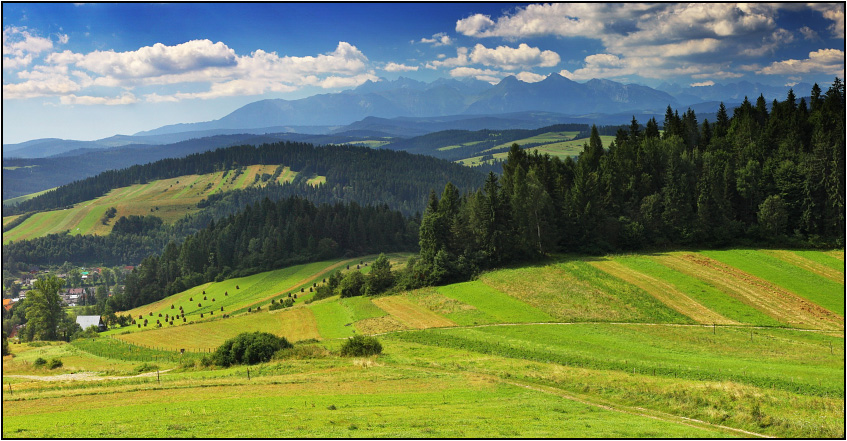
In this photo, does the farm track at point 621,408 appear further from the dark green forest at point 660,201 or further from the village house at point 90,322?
the village house at point 90,322

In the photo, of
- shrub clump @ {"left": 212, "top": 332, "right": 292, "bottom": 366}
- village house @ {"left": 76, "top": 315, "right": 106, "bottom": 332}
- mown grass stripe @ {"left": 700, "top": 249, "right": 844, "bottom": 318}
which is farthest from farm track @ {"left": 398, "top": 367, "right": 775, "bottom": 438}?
village house @ {"left": 76, "top": 315, "right": 106, "bottom": 332}

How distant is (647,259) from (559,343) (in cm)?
3236

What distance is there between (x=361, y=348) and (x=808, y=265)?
55531mm

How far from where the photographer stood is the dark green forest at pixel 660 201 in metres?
73.8

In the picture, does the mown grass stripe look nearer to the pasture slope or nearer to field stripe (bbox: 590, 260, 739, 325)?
the pasture slope

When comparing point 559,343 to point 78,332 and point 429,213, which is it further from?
point 78,332

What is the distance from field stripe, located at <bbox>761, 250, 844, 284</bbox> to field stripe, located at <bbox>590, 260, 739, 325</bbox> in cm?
1647

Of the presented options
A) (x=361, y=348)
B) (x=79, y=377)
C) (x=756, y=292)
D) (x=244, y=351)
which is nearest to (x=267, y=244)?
(x=79, y=377)

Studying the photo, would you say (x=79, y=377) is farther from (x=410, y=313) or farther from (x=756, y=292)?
(x=756, y=292)

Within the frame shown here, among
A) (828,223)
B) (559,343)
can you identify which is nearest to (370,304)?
(559,343)

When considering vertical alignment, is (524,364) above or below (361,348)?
A: below

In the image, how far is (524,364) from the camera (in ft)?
135

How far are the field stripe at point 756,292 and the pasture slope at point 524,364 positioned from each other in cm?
26

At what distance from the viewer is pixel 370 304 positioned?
75.4 meters
